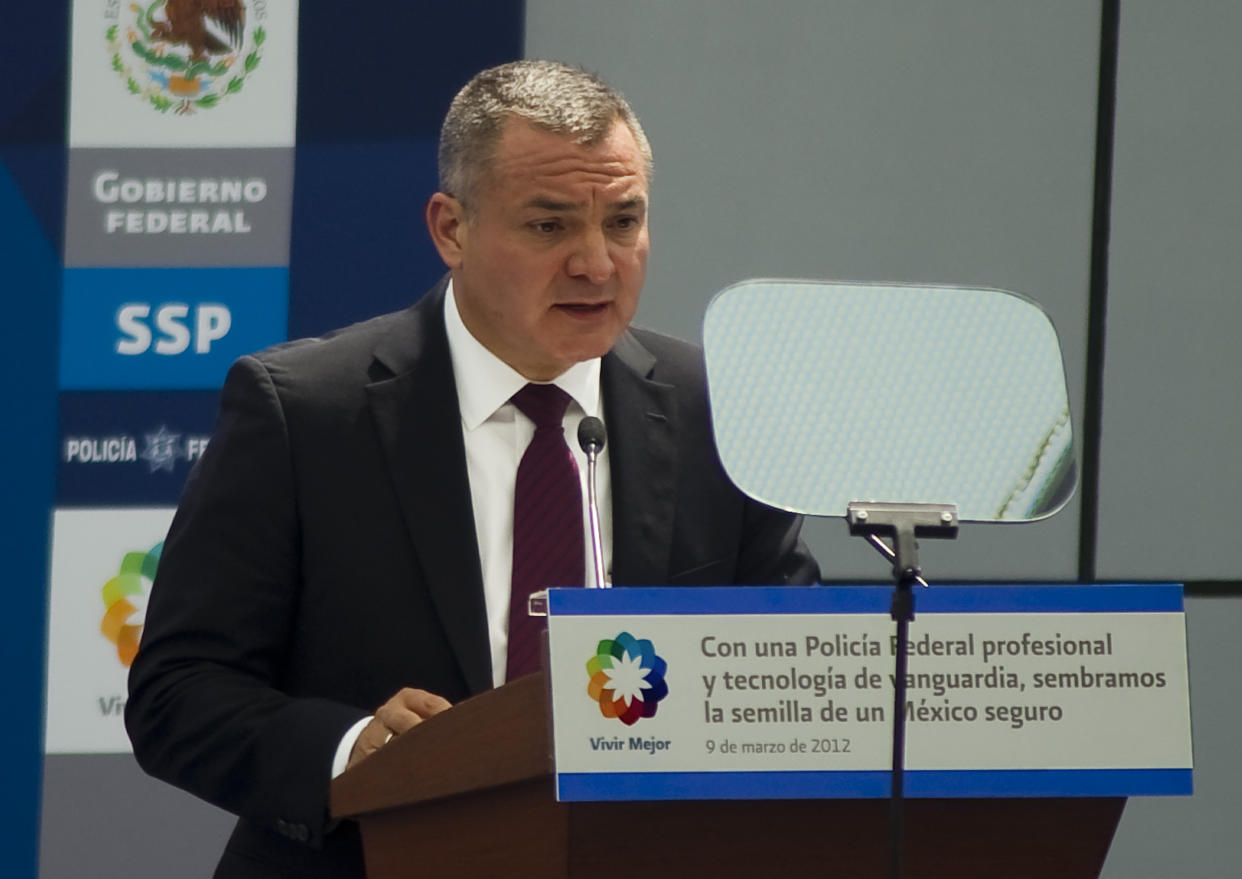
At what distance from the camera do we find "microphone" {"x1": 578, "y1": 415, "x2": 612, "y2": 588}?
151 centimetres

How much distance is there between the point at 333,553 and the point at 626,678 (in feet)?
2.34

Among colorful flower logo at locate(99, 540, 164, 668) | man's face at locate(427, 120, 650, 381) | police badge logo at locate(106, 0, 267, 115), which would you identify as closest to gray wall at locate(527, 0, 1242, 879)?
police badge logo at locate(106, 0, 267, 115)

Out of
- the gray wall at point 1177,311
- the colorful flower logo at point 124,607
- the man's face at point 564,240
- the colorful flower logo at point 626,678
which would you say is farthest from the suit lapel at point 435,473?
the gray wall at point 1177,311

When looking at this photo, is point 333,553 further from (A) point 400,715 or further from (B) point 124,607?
(B) point 124,607

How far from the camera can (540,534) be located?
183 centimetres

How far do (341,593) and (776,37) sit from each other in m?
1.84

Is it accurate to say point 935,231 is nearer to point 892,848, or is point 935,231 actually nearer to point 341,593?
point 341,593

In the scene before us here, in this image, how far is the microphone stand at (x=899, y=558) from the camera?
1152mm

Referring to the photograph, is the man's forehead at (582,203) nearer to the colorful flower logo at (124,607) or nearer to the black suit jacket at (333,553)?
the black suit jacket at (333,553)

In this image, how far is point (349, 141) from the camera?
308cm

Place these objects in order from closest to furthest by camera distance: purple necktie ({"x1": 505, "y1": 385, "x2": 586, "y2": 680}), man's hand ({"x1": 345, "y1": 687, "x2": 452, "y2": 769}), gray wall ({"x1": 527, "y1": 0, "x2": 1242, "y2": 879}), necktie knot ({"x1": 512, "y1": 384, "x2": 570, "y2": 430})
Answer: man's hand ({"x1": 345, "y1": 687, "x2": 452, "y2": 769}) → purple necktie ({"x1": 505, "y1": 385, "x2": 586, "y2": 680}) → necktie knot ({"x1": 512, "y1": 384, "x2": 570, "y2": 430}) → gray wall ({"x1": 527, "y1": 0, "x2": 1242, "y2": 879})

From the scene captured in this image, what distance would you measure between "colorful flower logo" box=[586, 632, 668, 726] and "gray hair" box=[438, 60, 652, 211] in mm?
786

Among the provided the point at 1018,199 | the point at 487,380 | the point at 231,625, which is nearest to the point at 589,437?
the point at 487,380

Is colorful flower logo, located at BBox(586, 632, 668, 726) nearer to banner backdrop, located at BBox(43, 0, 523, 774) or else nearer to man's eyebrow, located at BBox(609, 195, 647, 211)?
man's eyebrow, located at BBox(609, 195, 647, 211)
